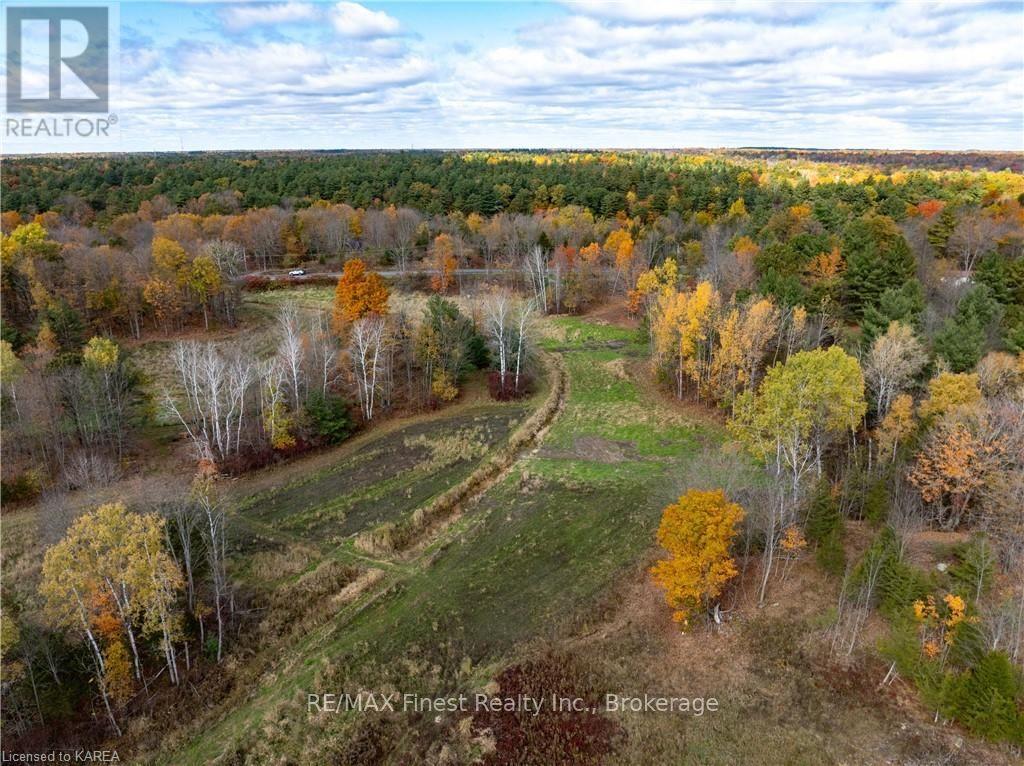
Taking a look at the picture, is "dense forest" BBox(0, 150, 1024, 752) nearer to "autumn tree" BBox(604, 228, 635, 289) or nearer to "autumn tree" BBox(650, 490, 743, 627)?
"autumn tree" BBox(650, 490, 743, 627)

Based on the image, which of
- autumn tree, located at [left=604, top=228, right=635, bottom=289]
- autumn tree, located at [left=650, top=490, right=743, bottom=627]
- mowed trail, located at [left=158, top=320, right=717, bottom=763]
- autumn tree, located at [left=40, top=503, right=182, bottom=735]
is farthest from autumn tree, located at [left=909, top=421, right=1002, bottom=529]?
autumn tree, located at [left=604, top=228, right=635, bottom=289]

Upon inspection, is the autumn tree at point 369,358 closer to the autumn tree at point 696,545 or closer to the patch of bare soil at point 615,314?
the autumn tree at point 696,545

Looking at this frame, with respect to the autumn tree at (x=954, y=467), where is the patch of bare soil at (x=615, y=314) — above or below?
above

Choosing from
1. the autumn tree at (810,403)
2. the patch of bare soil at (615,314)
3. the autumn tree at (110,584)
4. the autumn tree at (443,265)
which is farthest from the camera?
the autumn tree at (443,265)

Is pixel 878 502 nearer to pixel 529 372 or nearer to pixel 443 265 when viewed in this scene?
pixel 529 372

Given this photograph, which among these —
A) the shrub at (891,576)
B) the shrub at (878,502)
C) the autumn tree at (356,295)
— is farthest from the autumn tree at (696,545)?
the autumn tree at (356,295)
